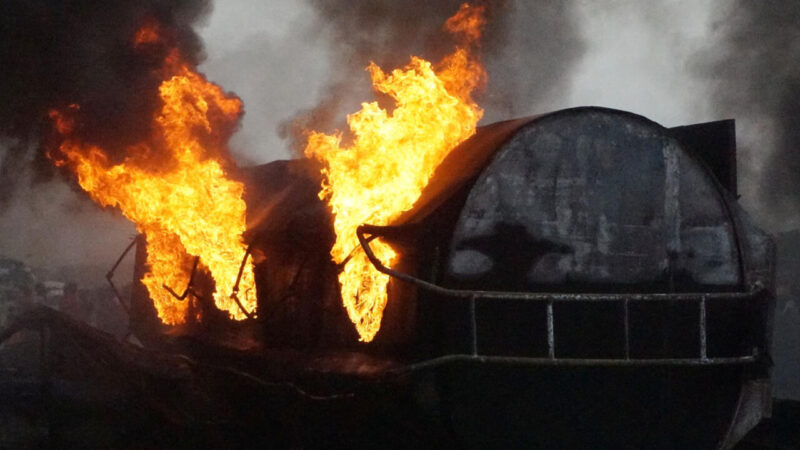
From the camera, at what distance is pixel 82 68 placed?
10.4 metres

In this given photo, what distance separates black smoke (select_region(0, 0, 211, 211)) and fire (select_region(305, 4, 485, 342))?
11.0 feet

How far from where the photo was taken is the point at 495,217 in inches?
262

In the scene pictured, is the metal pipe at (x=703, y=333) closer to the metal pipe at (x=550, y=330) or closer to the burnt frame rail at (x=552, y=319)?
the burnt frame rail at (x=552, y=319)

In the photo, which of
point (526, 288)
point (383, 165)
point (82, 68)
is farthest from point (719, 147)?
point (82, 68)

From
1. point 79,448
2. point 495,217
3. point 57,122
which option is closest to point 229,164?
point 57,122

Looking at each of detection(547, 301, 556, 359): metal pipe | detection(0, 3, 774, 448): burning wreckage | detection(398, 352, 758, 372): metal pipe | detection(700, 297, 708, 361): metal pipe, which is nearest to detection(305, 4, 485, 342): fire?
detection(0, 3, 774, 448): burning wreckage

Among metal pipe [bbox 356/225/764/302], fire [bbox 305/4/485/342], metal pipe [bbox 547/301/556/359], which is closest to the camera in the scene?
metal pipe [bbox 356/225/764/302]

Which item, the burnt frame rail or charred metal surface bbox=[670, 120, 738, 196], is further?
charred metal surface bbox=[670, 120, 738, 196]

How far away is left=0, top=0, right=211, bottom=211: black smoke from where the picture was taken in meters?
10.4

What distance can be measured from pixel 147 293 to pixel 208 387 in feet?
16.1

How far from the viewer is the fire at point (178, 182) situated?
10.2 meters

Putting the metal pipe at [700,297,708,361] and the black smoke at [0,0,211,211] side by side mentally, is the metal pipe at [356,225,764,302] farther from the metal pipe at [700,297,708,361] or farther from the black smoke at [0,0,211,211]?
the black smoke at [0,0,211,211]

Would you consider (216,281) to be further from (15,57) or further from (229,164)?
(15,57)

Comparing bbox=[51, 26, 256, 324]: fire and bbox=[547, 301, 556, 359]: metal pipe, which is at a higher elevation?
bbox=[51, 26, 256, 324]: fire
